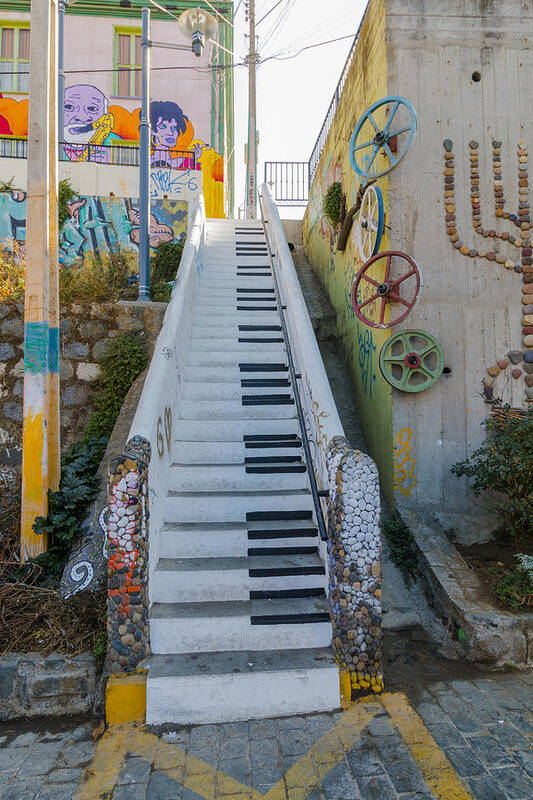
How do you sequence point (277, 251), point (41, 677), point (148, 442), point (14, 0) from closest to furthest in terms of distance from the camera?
1. point (41, 677)
2. point (148, 442)
3. point (277, 251)
4. point (14, 0)

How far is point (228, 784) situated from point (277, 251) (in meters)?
6.70

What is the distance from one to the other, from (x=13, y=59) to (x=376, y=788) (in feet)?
61.2

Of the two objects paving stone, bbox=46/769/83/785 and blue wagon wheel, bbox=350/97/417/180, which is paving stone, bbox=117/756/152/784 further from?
blue wagon wheel, bbox=350/97/417/180

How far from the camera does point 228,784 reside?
2615 millimetres

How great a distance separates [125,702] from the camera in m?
3.16

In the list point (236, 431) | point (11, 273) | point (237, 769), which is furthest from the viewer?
point (11, 273)

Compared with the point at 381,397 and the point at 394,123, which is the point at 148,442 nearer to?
the point at 381,397

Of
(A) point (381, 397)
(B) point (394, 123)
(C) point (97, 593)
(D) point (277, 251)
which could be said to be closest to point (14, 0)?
(D) point (277, 251)

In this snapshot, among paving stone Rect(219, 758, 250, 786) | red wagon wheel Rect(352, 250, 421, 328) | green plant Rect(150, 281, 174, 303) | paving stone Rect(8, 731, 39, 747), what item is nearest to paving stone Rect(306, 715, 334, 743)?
paving stone Rect(219, 758, 250, 786)

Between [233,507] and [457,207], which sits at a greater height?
[457,207]

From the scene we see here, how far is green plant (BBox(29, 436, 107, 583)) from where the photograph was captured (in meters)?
4.51

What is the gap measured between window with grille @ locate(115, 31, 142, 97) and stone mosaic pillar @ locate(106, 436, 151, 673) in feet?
50.1

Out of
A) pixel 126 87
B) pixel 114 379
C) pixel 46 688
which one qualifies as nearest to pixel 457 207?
A: pixel 114 379

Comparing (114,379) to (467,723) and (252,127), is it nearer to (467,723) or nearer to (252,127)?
(467,723)
